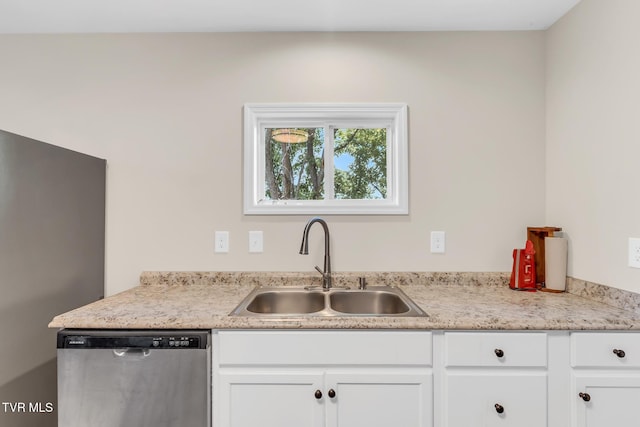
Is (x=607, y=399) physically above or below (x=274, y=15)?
below

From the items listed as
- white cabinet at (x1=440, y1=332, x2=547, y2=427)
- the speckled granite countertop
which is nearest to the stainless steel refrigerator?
the speckled granite countertop

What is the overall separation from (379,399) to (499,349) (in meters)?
0.48

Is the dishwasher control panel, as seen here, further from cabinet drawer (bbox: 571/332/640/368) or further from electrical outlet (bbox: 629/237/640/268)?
electrical outlet (bbox: 629/237/640/268)

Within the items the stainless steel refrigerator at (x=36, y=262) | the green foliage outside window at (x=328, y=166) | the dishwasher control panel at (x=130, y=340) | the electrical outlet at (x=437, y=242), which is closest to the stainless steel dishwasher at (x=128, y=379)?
the dishwasher control panel at (x=130, y=340)

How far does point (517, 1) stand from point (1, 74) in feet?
9.22

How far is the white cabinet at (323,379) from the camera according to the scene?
1.27 m

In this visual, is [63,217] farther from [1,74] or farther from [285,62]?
[285,62]

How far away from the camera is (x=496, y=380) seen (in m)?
1.27

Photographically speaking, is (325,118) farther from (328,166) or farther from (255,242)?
(255,242)

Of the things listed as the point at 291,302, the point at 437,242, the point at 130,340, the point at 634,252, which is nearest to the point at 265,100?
the point at 291,302

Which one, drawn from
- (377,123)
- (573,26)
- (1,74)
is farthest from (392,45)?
(1,74)

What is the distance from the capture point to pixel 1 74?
1951mm

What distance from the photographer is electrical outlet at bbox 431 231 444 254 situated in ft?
6.32

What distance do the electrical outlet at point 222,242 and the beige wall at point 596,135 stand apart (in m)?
1.79
